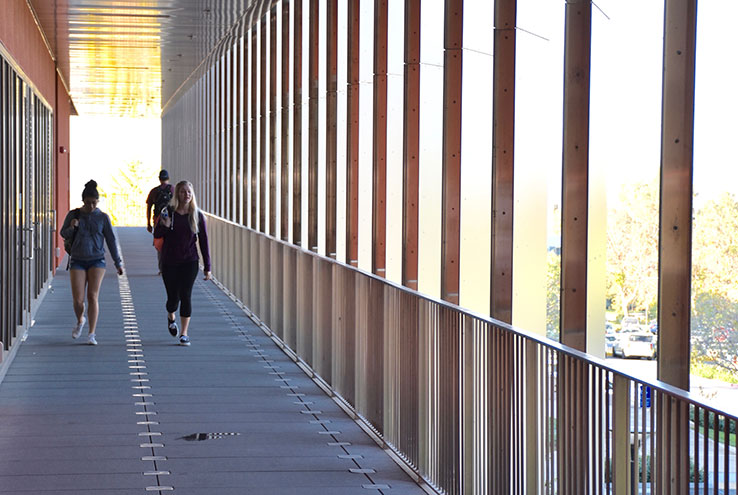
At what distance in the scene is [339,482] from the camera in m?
6.19

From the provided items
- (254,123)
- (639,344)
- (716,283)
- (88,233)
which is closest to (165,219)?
(88,233)

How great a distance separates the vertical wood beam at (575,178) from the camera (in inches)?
199

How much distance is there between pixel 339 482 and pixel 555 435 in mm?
2143

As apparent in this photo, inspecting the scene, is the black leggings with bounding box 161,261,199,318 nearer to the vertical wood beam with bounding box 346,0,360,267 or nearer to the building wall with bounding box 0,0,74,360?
the building wall with bounding box 0,0,74,360

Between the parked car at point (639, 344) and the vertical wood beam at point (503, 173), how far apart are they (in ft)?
4.26

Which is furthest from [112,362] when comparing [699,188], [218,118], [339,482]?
[218,118]

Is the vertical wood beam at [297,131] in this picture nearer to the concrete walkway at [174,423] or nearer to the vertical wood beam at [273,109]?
the concrete walkway at [174,423]

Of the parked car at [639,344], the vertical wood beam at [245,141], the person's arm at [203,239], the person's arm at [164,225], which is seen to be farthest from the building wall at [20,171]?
the parked car at [639,344]

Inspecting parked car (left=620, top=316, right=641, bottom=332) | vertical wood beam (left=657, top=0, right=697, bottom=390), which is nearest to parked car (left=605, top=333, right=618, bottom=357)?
parked car (left=620, top=316, right=641, bottom=332)

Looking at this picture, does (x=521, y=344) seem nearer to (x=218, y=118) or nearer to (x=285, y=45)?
(x=285, y=45)

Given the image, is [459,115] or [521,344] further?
[459,115]

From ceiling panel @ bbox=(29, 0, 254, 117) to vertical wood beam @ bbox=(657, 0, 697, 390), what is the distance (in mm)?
10896

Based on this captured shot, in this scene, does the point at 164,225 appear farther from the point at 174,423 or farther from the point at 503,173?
the point at 503,173

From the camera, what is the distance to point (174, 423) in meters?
7.71
